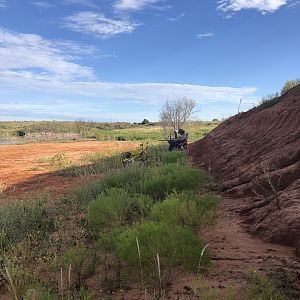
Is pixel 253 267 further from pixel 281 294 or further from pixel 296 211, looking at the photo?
pixel 296 211

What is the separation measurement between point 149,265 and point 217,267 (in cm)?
93

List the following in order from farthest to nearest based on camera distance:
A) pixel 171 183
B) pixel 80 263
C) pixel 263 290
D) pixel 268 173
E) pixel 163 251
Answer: pixel 171 183
pixel 268 173
pixel 80 263
pixel 163 251
pixel 263 290

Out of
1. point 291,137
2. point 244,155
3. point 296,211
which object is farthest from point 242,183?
point 296,211

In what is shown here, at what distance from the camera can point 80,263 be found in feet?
18.5

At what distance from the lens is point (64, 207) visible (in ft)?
35.7

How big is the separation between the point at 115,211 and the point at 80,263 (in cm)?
249

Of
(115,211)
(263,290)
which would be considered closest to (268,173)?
(115,211)

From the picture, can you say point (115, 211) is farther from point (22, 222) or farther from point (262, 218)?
point (262, 218)

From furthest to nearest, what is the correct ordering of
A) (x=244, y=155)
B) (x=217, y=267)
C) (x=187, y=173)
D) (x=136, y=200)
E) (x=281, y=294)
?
(x=244, y=155)
(x=187, y=173)
(x=136, y=200)
(x=217, y=267)
(x=281, y=294)

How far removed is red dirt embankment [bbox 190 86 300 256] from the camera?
6.53m

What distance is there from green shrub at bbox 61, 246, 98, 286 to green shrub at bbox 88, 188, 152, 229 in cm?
170

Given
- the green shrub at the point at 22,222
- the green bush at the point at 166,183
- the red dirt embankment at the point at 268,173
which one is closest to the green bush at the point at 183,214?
the red dirt embankment at the point at 268,173

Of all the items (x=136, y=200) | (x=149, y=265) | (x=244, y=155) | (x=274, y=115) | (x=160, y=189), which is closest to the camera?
(x=149, y=265)

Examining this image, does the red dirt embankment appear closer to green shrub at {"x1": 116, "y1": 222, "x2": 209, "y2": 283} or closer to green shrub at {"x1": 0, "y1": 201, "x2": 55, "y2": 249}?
green shrub at {"x1": 116, "y1": 222, "x2": 209, "y2": 283}
